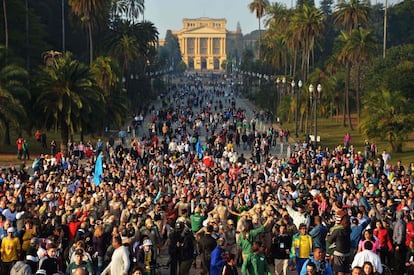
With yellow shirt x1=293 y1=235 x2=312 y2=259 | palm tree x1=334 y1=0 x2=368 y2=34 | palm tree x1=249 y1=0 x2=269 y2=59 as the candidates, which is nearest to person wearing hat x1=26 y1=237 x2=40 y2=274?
yellow shirt x1=293 y1=235 x2=312 y2=259

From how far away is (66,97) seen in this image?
3941cm

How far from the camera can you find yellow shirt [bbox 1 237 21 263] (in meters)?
13.2

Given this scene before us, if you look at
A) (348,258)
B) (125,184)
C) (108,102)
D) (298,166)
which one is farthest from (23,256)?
(108,102)

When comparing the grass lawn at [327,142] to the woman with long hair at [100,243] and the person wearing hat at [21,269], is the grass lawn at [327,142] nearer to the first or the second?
the woman with long hair at [100,243]

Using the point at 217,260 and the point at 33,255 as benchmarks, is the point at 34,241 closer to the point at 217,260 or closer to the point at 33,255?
the point at 33,255

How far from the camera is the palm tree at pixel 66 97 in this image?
3925 centimetres

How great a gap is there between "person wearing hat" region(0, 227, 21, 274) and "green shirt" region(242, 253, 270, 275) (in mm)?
4244

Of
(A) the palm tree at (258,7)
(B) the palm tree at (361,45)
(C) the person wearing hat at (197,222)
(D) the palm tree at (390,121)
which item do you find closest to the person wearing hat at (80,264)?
(C) the person wearing hat at (197,222)

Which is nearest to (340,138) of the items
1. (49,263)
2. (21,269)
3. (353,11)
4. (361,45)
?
(361,45)

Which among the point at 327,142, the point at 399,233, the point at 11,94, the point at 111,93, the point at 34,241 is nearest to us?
the point at 34,241

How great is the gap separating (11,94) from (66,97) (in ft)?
9.93

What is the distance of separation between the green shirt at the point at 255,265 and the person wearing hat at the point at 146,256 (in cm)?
195

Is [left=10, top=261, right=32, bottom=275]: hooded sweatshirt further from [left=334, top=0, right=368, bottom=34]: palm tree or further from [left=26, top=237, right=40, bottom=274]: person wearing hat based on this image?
[left=334, top=0, right=368, bottom=34]: palm tree

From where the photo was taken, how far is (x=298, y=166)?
3109cm
